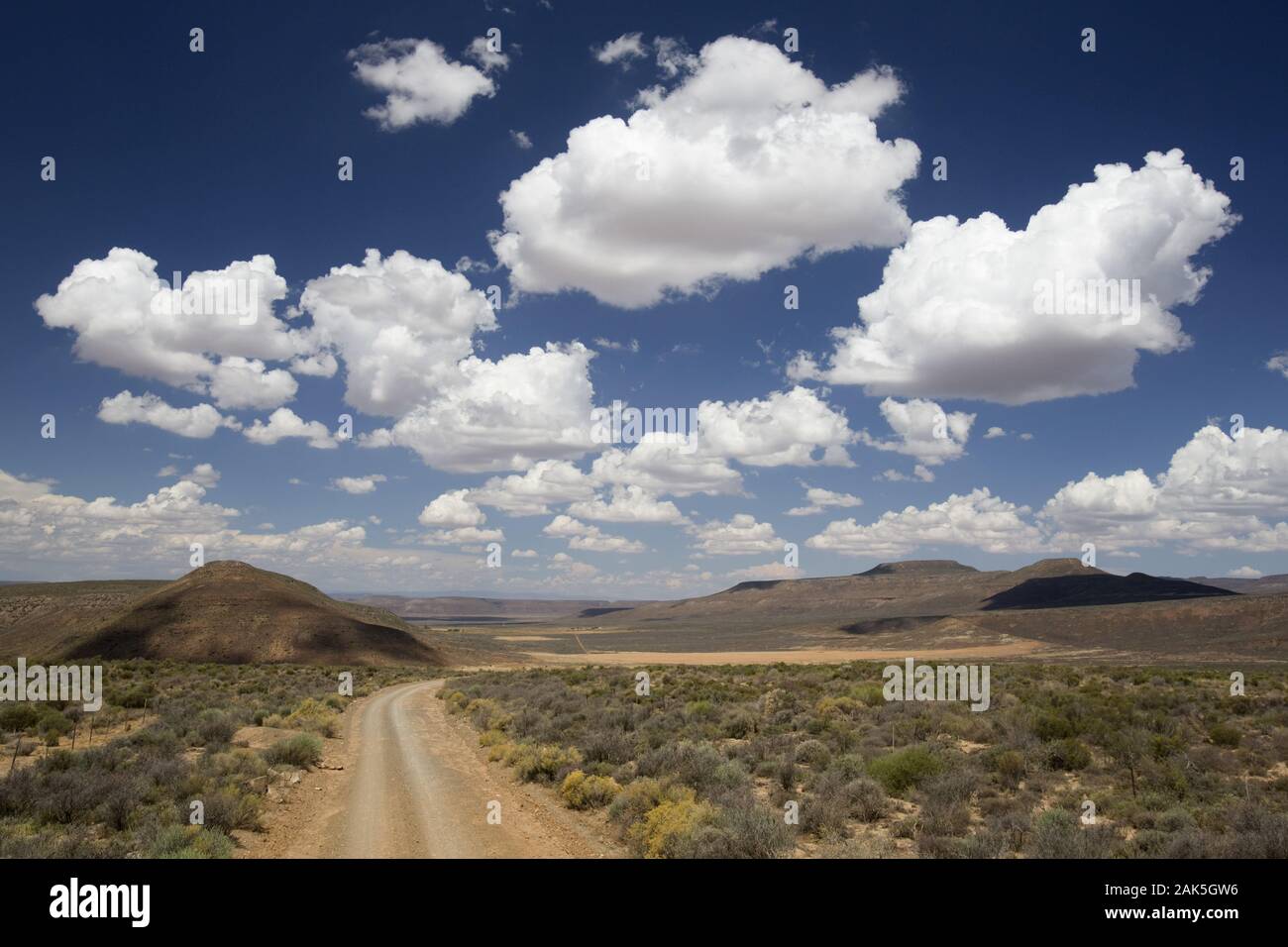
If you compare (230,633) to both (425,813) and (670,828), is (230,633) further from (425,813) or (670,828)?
(670,828)

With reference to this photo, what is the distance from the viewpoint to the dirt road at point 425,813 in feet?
41.0

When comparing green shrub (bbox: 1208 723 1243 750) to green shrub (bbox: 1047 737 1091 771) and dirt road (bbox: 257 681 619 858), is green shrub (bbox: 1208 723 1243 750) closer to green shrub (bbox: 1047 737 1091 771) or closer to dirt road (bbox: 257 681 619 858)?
green shrub (bbox: 1047 737 1091 771)

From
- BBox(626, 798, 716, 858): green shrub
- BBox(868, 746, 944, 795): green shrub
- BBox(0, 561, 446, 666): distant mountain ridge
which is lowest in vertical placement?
BBox(0, 561, 446, 666): distant mountain ridge

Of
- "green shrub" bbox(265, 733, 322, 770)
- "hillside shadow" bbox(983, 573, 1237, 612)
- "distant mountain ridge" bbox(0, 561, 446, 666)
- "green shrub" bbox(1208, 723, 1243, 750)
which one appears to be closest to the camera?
"green shrub" bbox(1208, 723, 1243, 750)

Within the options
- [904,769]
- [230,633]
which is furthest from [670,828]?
[230,633]

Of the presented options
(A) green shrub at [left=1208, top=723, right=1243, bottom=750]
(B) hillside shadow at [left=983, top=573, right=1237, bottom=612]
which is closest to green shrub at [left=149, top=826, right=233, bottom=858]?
(A) green shrub at [left=1208, top=723, right=1243, bottom=750]

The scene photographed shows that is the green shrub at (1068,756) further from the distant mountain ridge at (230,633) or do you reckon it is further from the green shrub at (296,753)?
the distant mountain ridge at (230,633)

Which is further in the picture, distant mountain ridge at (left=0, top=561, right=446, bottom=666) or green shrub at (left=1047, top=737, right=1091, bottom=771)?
distant mountain ridge at (left=0, top=561, right=446, bottom=666)

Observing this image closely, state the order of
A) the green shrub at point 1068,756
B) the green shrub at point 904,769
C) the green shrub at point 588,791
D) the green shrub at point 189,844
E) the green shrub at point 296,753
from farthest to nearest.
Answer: the green shrub at point 296,753, the green shrub at point 1068,756, the green shrub at point 588,791, the green shrub at point 904,769, the green shrub at point 189,844

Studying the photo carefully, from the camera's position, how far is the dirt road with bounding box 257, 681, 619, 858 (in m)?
12.5

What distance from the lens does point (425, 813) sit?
1461cm

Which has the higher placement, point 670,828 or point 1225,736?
point 670,828

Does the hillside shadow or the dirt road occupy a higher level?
the dirt road

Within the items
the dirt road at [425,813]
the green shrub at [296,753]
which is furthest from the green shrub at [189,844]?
the green shrub at [296,753]
